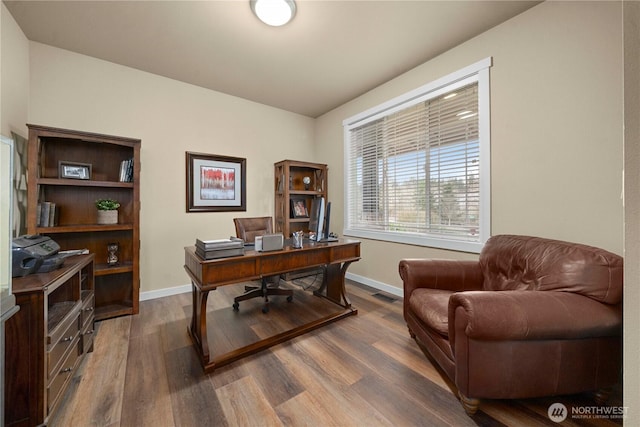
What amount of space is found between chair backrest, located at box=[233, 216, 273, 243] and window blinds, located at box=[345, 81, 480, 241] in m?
1.39

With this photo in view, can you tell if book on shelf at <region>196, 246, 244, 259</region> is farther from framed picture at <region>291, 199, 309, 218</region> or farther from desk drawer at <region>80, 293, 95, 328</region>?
framed picture at <region>291, 199, 309, 218</region>

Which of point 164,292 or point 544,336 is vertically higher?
point 544,336

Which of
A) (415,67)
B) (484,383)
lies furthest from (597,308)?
(415,67)

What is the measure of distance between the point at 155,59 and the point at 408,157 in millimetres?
3039

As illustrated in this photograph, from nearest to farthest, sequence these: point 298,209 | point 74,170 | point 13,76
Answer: point 13,76
point 74,170
point 298,209

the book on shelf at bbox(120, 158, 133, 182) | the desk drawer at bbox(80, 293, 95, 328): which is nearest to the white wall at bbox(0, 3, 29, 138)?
the book on shelf at bbox(120, 158, 133, 182)

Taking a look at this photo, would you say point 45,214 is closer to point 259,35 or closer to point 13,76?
point 13,76

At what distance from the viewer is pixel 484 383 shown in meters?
1.23

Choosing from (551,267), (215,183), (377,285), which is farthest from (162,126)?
(551,267)

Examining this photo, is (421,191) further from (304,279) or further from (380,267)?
(304,279)

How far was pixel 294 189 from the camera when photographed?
3.88 metres

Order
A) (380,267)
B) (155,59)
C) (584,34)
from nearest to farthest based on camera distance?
(584,34) → (155,59) → (380,267)

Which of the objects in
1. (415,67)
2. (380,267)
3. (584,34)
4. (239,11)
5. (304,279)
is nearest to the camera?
(584,34)

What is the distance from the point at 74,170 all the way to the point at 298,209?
2.54 meters
